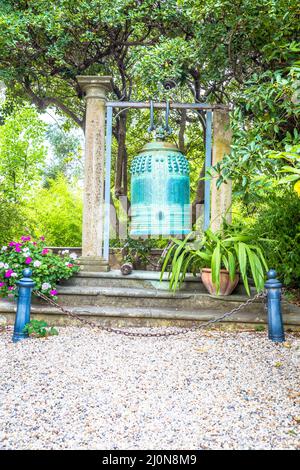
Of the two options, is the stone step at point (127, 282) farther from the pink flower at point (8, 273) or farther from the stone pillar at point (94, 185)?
the pink flower at point (8, 273)

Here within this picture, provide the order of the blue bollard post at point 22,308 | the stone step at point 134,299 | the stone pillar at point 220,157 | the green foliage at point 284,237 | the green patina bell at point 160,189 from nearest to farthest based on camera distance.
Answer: the green patina bell at point 160,189
the blue bollard post at point 22,308
the stone step at point 134,299
the green foliage at point 284,237
the stone pillar at point 220,157

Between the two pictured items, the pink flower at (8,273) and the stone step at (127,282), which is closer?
the pink flower at (8,273)

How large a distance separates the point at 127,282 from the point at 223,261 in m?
1.25

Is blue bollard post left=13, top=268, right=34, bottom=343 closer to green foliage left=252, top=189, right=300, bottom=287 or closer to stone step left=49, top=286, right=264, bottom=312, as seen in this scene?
stone step left=49, top=286, right=264, bottom=312

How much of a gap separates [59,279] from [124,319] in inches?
35.0

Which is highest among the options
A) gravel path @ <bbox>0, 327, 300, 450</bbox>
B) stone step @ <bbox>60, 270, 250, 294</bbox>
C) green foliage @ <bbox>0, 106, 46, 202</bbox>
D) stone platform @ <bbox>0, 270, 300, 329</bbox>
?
green foliage @ <bbox>0, 106, 46, 202</bbox>

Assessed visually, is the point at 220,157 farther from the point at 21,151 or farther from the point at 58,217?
the point at 21,151

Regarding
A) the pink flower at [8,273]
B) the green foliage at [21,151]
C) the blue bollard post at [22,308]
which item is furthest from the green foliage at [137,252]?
the green foliage at [21,151]

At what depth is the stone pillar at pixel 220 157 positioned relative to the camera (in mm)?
4957

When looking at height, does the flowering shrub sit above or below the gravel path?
above

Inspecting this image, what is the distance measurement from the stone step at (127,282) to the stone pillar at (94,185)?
14cm

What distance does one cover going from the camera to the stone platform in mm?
4094

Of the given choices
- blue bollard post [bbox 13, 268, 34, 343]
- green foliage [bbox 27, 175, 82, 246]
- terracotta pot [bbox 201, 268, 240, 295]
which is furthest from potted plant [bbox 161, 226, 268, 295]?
green foliage [bbox 27, 175, 82, 246]
